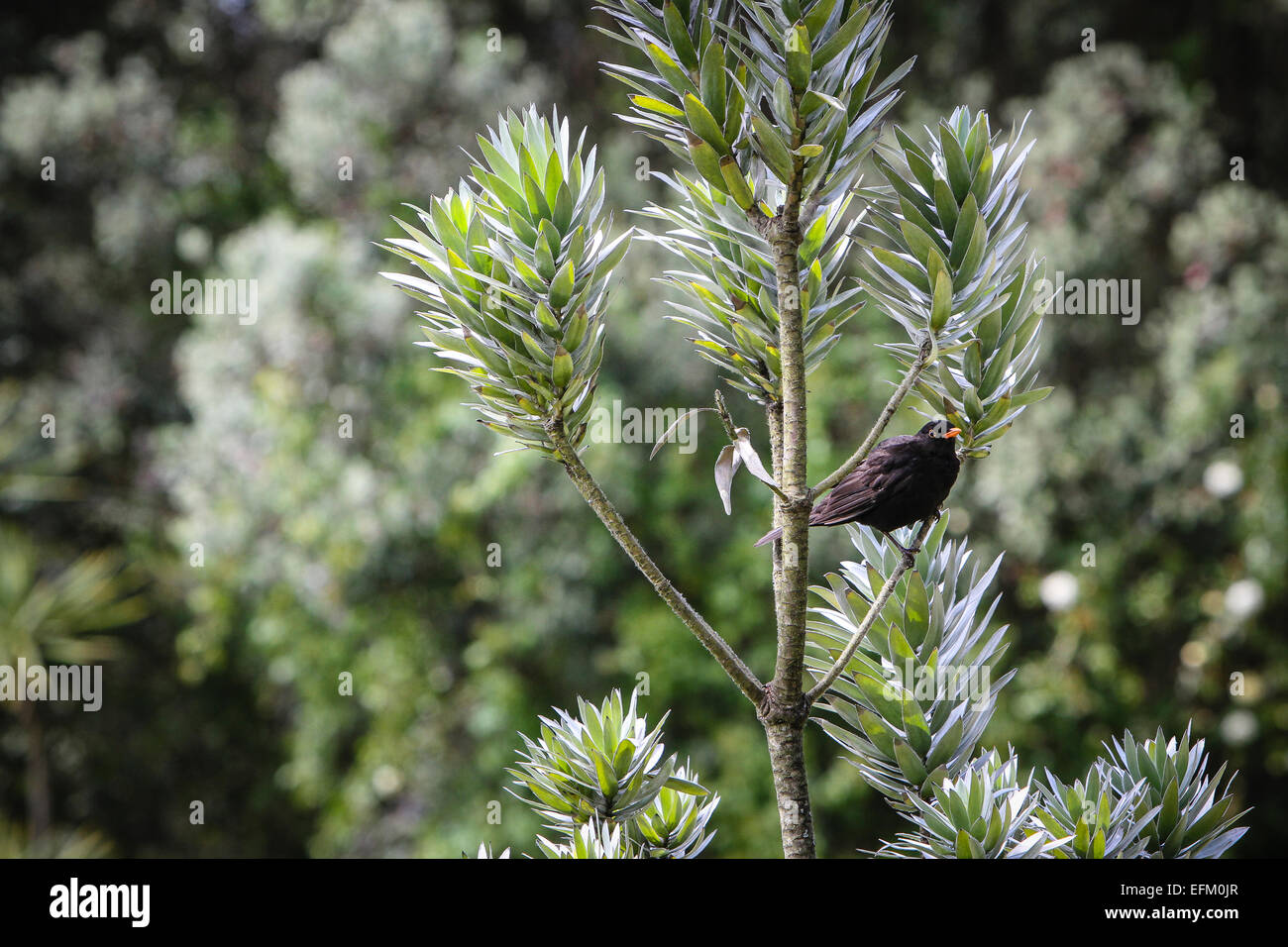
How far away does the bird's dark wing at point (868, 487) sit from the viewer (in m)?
0.66

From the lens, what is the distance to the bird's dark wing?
664mm

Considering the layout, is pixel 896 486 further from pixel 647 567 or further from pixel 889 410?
pixel 647 567

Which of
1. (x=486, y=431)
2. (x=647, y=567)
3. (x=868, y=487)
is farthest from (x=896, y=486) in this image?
(x=486, y=431)

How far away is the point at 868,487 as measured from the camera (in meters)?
0.67

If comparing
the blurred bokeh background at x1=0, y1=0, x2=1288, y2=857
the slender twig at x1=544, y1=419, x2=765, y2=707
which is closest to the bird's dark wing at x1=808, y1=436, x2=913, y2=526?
the slender twig at x1=544, y1=419, x2=765, y2=707

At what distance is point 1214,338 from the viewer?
2988 millimetres

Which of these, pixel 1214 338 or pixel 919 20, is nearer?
pixel 1214 338

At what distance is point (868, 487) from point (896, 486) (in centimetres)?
2

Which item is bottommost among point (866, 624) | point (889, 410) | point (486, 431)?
point (866, 624)

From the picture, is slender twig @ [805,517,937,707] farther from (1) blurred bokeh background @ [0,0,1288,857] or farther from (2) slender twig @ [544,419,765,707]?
(1) blurred bokeh background @ [0,0,1288,857]
